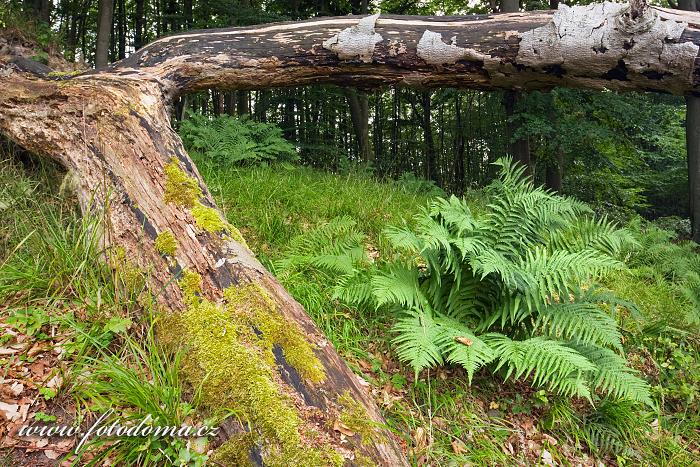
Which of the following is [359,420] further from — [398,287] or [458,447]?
[398,287]

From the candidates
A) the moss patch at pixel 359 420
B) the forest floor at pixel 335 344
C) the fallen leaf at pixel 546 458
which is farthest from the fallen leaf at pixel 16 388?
the fallen leaf at pixel 546 458

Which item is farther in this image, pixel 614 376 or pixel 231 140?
pixel 231 140

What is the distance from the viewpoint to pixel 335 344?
2.74 metres

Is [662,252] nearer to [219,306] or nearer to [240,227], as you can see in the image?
[240,227]

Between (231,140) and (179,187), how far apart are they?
3.90 meters

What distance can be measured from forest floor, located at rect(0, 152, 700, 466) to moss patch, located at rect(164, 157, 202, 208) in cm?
48

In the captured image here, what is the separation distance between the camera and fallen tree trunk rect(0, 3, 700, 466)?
1.72m

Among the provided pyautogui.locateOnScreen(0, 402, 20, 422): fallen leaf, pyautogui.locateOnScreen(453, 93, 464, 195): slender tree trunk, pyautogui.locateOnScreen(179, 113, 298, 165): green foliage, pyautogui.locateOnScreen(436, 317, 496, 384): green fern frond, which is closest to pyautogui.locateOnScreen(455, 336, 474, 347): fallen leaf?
pyautogui.locateOnScreen(436, 317, 496, 384): green fern frond

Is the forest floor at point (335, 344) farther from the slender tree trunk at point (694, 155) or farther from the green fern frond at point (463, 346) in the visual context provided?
the slender tree trunk at point (694, 155)

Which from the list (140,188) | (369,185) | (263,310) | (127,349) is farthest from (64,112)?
(369,185)

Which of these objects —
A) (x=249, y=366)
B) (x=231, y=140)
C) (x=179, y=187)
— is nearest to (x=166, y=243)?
(x=179, y=187)

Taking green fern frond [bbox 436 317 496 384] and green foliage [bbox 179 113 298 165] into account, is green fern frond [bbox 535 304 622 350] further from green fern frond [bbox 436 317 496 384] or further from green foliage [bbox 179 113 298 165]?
green foliage [bbox 179 113 298 165]

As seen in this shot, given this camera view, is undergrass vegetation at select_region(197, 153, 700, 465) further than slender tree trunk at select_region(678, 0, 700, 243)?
No

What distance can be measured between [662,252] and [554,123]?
2733 millimetres
